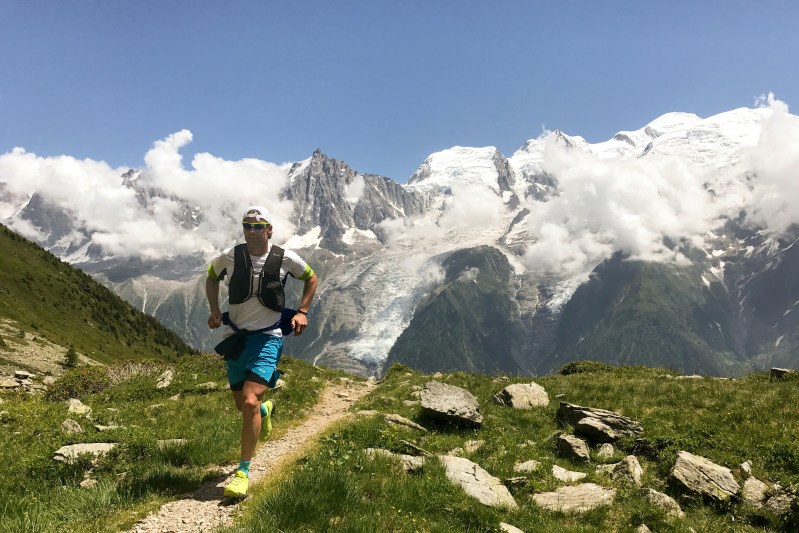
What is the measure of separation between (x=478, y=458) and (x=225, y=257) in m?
8.60

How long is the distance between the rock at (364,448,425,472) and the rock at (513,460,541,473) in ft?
9.20

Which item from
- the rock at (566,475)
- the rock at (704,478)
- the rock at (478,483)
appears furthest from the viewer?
the rock at (566,475)

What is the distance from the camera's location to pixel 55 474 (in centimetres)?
879

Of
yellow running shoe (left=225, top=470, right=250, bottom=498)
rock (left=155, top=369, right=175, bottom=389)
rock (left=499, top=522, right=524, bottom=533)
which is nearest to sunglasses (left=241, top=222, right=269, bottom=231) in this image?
yellow running shoe (left=225, top=470, right=250, bottom=498)

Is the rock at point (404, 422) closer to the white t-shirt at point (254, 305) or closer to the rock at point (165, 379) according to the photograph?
the white t-shirt at point (254, 305)

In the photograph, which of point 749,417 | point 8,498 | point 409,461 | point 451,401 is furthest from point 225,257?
point 749,417

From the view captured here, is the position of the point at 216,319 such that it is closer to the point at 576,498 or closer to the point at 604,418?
the point at 576,498

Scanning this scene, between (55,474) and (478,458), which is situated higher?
(55,474)

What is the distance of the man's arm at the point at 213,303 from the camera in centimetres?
938

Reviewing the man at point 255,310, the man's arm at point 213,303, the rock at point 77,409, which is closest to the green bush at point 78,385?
the rock at point 77,409

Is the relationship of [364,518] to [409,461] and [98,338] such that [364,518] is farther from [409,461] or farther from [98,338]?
[98,338]

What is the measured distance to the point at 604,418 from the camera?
14.9m

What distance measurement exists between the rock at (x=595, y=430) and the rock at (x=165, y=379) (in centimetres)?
2071

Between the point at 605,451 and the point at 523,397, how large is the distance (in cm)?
647
